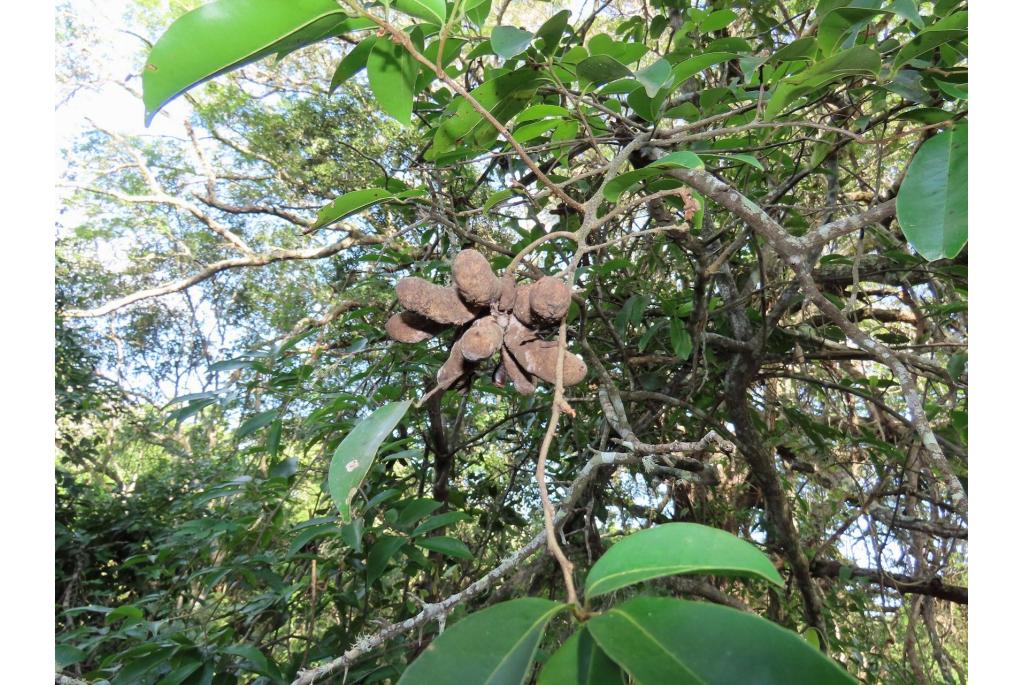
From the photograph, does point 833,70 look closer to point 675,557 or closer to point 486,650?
point 675,557

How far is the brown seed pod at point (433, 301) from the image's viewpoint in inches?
21.4

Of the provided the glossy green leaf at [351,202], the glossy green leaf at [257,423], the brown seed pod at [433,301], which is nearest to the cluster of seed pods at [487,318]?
the brown seed pod at [433,301]

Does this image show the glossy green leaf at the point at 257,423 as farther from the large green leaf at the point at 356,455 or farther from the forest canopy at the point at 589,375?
the large green leaf at the point at 356,455

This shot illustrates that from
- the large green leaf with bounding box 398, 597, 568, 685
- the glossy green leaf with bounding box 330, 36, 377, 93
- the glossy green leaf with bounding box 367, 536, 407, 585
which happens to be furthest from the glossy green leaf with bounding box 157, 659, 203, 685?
the glossy green leaf with bounding box 330, 36, 377, 93

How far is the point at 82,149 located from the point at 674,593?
7911 millimetres

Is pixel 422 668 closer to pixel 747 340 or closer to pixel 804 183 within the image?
pixel 747 340

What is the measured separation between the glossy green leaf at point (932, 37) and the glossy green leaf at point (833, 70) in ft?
0.08

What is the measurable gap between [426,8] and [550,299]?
1.00 ft

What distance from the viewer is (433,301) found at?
556 millimetres

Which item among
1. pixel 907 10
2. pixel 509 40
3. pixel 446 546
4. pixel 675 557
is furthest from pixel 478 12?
pixel 446 546

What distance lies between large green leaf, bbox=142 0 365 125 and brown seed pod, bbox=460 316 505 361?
292mm

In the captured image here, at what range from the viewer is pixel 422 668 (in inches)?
14.5

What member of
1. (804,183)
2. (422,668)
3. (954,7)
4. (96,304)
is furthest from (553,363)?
(96,304)

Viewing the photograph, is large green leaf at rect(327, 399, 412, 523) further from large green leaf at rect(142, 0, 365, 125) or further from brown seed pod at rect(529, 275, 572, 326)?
large green leaf at rect(142, 0, 365, 125)
